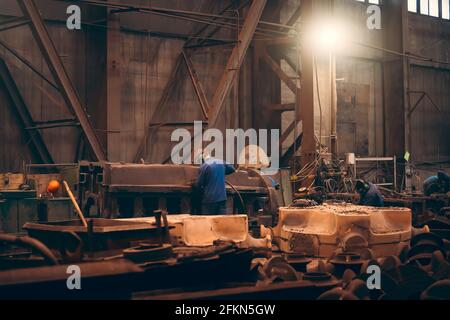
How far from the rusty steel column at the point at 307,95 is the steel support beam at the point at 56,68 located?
15.0 feet

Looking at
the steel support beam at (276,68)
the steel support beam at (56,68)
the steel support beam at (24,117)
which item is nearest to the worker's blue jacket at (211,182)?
the steel support beam at (56,68)

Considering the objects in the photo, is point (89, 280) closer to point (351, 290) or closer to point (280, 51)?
point (351, 290)

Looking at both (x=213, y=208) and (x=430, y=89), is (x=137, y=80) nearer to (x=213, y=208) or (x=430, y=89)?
(x=213, y=208)

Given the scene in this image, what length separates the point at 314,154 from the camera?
1345 cm

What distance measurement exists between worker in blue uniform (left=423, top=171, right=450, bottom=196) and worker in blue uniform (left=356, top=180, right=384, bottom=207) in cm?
276

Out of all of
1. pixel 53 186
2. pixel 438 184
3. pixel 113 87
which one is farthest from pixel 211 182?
pixel 438 184

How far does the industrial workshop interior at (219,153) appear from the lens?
5.49 meters

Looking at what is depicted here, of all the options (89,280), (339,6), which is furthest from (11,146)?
(339,6)

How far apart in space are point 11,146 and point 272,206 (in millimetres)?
5176

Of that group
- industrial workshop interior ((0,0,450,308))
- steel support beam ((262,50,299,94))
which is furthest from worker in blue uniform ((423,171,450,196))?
steel support beam ((262,50,299,94))

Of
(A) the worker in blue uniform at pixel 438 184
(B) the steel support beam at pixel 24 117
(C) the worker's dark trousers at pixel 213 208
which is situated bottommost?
(C) the worker's dark trousers at pixel 213 208

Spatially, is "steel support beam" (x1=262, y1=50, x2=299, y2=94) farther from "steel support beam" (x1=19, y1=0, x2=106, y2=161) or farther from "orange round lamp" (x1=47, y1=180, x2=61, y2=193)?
"orange round lamp" (x1=47, y1=180, x2=61, y2=193)

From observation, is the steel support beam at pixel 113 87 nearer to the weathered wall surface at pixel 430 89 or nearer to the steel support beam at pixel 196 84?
the steel support beam at pixel 196 84

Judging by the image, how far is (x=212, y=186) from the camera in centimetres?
942
